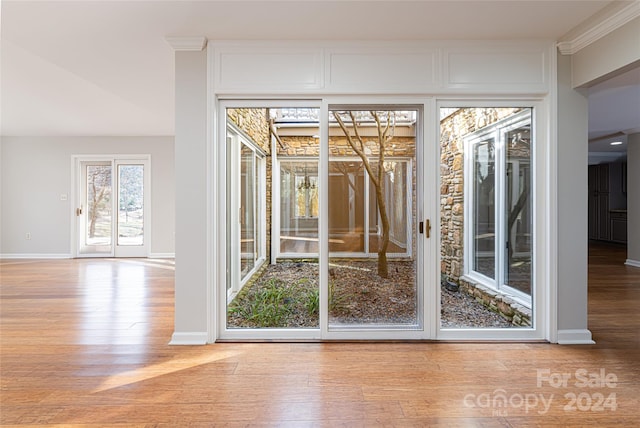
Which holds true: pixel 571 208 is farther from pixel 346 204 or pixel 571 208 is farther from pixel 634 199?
pixel 634 199

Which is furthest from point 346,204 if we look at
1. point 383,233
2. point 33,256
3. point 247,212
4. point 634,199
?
point 33,256

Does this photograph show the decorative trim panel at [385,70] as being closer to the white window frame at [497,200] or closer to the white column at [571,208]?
the white window frame at [497,200]

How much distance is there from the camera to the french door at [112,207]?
733cm

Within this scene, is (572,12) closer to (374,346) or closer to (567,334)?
(567,334)

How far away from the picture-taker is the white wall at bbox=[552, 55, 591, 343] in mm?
2865

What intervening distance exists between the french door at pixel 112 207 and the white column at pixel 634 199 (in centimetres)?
928

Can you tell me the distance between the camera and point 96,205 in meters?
7.41

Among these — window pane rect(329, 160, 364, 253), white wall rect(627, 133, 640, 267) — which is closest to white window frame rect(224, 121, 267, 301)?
window pane rect(329, 160, 364, 253)

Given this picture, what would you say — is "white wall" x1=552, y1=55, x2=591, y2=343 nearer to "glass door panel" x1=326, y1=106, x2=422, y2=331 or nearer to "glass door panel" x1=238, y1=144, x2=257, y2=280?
"glass door panel" x1=326, y1=106, x2=422, y2=331

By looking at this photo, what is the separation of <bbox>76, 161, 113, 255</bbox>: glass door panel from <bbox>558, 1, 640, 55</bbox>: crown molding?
784 cm

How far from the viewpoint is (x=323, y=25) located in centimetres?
263

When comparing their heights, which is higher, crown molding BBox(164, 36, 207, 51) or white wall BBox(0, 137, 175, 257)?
crown molding BBox(164, 36, 207, 51)

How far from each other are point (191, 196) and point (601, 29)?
332 centimetres

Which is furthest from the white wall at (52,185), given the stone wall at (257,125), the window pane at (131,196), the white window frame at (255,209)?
the stone wall at (257,125)
